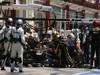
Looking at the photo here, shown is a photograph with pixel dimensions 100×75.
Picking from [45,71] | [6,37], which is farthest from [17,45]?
[45,71]

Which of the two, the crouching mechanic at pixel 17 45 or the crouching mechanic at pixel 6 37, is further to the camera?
the crouching mechanic at pixel 6 37

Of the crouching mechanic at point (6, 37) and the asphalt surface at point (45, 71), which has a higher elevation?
the crouching mechanic at point (6, 37)

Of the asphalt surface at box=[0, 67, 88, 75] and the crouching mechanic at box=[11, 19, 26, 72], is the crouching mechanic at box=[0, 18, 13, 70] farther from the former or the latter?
the asphalt surface at box=[0, 67, 88, 75]

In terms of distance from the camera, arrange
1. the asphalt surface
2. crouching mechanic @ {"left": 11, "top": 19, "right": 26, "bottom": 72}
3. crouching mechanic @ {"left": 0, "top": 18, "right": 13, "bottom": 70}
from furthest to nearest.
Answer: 1. crouching mechanic @ {"left": 0, "top": 18, "right": 13, "bottom": 70}
2. the asphalt surface
3. crouching mechanic @ {"left": 11, "top": 19, "right": 26, "bottom": 72}

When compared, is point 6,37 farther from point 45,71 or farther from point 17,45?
point 45,71

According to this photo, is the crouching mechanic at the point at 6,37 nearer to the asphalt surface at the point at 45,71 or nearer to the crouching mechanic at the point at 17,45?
the crouching mechanic at the point at 17,45

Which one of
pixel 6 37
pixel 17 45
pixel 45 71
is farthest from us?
pixel 45 71

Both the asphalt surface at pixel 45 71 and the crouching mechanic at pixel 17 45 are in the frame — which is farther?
the asphalt surface at pixel 45 71

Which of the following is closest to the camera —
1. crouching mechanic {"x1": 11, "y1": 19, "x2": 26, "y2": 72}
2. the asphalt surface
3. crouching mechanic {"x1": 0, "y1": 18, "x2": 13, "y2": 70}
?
crouching mechanic {"x1": 11, "y1": 19, "x2": 26, "y2": 72}

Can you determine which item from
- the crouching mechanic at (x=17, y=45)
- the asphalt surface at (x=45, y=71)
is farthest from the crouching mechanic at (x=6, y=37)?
the asphalt surface at (x=45, y=71)

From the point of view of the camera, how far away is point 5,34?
18.1 meters

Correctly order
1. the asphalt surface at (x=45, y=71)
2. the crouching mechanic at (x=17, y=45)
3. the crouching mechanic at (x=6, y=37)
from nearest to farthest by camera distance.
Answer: the crouching mechanic at (x=17, y=45) → the asphalt surface at (x=45, y=71) → the crouching mechanic at (x=6, y=37)

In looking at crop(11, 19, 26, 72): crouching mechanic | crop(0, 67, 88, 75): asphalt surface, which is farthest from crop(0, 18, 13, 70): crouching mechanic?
crop(0, 67, 88, 75): asphalt surface

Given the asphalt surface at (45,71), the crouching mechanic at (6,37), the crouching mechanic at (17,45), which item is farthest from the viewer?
the crouching mechanic at (6,37)
